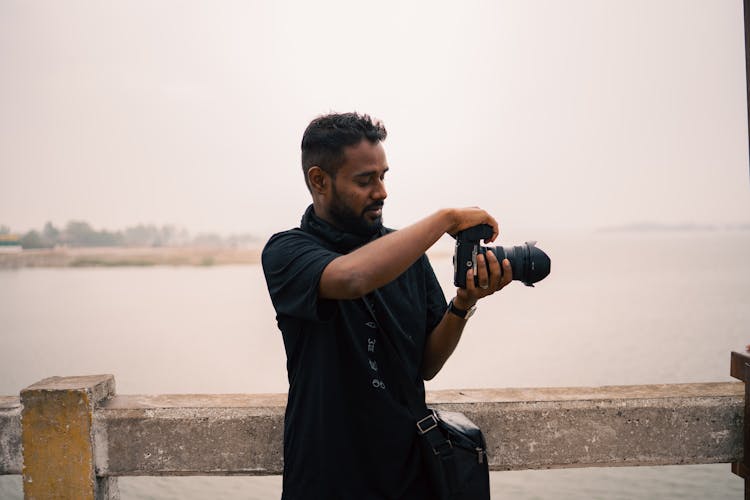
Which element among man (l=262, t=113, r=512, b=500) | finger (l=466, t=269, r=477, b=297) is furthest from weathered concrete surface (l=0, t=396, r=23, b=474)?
finger (l=466, t=269, r=477, b=297)

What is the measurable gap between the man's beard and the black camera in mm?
218

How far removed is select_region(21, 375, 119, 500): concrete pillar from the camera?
2.17 meters

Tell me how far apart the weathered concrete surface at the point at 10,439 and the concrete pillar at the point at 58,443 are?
0.08 meters

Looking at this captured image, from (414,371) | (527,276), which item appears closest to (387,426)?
(414,371)

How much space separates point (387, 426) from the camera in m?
1.46

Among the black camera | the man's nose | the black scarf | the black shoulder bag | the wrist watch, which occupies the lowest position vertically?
the black shoulder bag

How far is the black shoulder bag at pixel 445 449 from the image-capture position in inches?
56.8

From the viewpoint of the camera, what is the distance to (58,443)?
2.18 meters

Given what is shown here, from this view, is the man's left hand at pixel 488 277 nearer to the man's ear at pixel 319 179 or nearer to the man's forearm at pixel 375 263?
the man's forearm at pixel 375 263

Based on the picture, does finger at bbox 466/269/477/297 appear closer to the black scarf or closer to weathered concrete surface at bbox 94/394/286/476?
the black scarf

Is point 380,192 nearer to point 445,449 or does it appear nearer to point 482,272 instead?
point 482,272

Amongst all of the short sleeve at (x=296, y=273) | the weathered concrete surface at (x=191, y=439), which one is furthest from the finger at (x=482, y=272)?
the weathered concrete surface at (x=191, y=439)

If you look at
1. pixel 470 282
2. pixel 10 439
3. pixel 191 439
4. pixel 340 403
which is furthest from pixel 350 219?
pixel 10 439

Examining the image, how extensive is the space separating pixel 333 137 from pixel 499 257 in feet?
1.67
